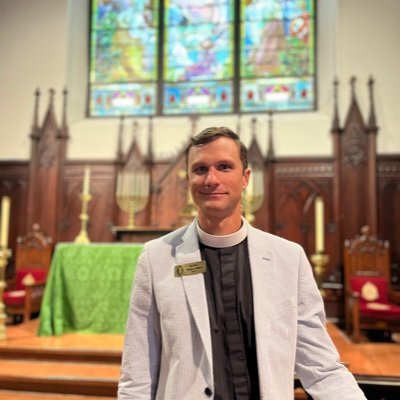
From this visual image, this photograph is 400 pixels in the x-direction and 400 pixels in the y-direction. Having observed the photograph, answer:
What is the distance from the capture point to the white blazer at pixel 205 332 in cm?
109

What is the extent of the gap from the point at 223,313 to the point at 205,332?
101mm

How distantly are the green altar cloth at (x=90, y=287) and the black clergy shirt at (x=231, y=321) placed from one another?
3193 millimetres

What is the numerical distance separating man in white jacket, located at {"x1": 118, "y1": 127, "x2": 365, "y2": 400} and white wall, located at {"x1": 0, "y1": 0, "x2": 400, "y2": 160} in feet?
20.1

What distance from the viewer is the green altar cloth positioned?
A: 4359 mm

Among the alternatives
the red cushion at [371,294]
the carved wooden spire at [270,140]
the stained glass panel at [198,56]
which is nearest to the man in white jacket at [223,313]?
the red cushion at [371,294]

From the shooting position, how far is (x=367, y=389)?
1.58m

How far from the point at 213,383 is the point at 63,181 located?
6921 mm

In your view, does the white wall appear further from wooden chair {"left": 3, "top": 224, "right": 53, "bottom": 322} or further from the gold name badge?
the gold name badge

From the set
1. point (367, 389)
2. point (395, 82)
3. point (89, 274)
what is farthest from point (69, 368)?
point (395, 82)

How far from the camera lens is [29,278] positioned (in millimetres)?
5758

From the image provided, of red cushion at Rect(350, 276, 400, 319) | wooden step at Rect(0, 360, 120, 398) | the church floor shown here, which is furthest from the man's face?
red cushion at Rect(350, 276, 400, 319)

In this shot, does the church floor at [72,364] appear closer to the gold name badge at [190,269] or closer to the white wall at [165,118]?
the gold name badge at [190,269]

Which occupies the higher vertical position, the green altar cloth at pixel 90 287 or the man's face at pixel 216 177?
the man's face at pixel 216 177

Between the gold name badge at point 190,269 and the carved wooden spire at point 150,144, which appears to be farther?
the carved wooden spire at point 150,144
